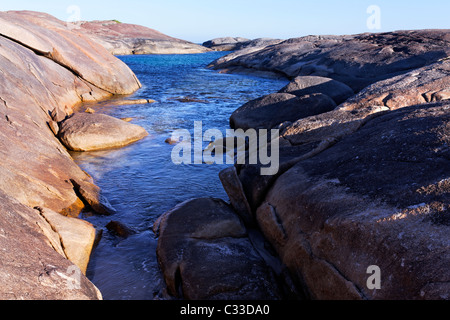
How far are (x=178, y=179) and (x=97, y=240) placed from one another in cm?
282

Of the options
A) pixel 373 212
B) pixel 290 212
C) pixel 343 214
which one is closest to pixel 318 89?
pixel 290 212

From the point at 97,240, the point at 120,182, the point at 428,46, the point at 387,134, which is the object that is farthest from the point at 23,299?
the point at 428,46

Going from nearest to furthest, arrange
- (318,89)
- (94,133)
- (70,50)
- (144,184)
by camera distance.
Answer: (144,184), (94,133), (318,89), (70,50)

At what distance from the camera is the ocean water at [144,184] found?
446 cm

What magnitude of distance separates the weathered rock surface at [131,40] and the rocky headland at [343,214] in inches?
1851

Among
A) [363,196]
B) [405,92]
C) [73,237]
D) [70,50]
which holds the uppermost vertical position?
[70,50]

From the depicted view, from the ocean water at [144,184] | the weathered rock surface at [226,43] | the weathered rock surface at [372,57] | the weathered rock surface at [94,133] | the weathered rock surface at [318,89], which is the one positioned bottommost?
the ocean water at [144,184]

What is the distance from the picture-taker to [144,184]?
7320mm

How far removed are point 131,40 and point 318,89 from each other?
46.9 m

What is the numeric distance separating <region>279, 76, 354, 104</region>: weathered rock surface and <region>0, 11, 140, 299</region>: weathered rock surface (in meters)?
7.24

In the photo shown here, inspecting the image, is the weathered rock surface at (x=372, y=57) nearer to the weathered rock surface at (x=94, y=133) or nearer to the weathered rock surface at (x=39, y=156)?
the weathered rock surface at (x=94, y=133)

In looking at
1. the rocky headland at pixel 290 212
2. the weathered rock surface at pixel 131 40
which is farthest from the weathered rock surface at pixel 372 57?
the weathered rock surface at pixel 131 40

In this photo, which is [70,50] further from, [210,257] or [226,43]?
[226,43]

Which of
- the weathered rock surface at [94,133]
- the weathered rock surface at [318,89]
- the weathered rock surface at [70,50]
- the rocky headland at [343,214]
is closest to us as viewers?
the rocky headland at [343,214]
